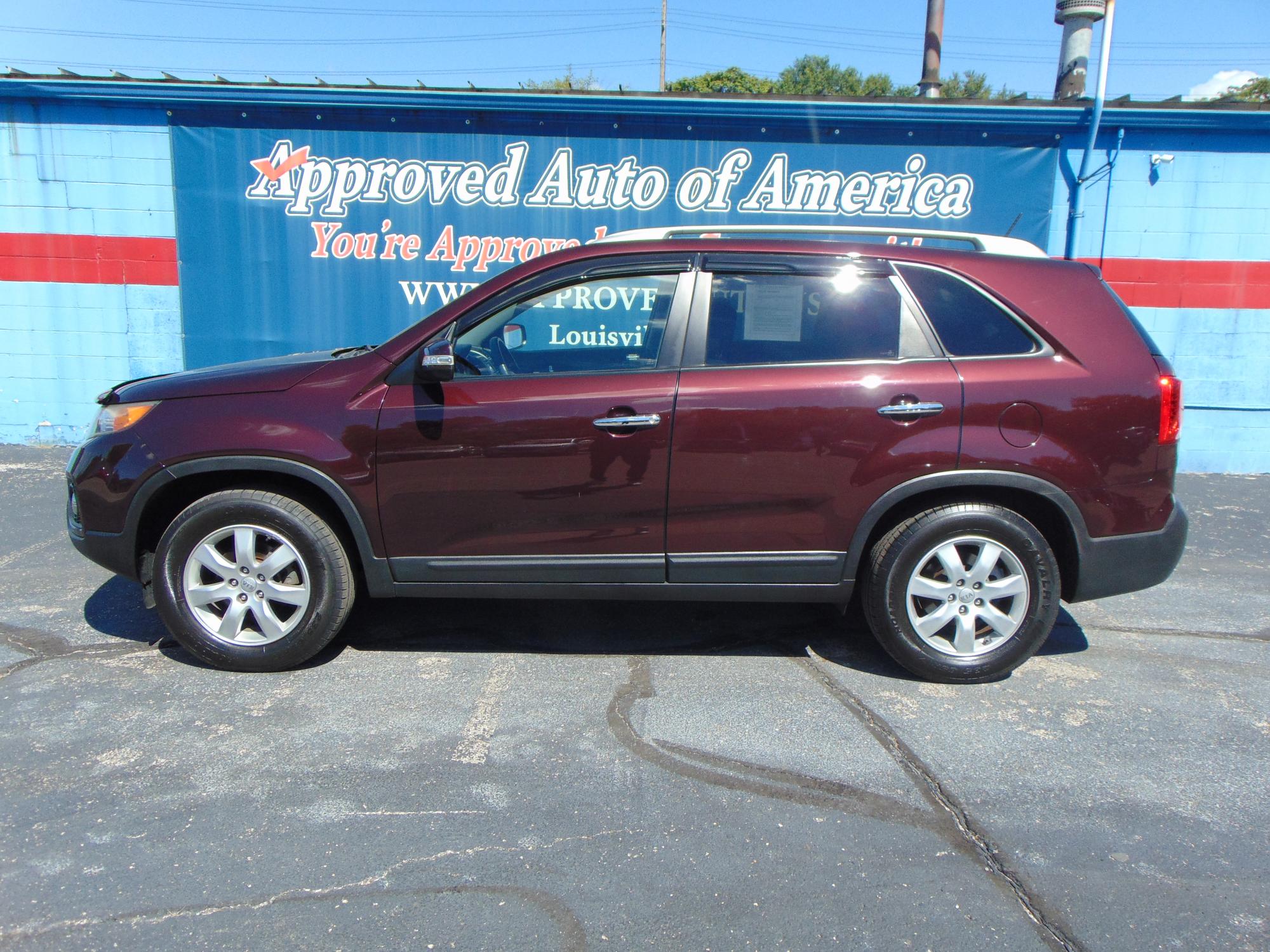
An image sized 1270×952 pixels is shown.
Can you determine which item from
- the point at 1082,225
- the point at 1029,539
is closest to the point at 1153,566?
the point at 1029,539

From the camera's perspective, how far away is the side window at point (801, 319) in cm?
379

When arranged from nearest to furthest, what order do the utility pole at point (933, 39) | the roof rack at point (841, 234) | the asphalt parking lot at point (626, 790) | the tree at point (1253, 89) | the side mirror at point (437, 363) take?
the asphalt parking lot at point (626, 790) → the side mirror at point (437, 363) → the roof rack at point (841, 234) → the utility pole at point (933, 39) → the tree at point (1253, 89)

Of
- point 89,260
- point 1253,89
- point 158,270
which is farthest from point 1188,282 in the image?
point 1253,89

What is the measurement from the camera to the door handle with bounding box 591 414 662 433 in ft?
12.1

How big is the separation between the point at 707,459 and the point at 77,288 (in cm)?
745

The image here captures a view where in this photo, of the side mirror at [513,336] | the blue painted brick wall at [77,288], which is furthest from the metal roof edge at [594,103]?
the side mirror at [513,336]

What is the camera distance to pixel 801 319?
12.6ft

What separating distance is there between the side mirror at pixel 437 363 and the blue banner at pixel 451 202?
497 cm

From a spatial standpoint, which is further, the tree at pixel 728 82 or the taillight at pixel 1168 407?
the tree at pixel 728 82

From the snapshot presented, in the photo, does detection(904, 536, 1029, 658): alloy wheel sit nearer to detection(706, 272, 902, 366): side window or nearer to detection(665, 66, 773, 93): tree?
detection(706, 272, 902, 366): side window

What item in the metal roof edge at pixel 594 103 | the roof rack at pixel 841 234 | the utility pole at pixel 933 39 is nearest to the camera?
the roof rack at pixel 841 234

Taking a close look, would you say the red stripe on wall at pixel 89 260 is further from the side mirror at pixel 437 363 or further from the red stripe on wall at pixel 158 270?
the side mirror at pixel 437 363

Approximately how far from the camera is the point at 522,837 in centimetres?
280

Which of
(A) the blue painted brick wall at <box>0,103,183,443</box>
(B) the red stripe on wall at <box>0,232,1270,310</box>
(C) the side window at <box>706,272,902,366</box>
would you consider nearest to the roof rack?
(C) the side window at <box>706,272,902,366</box>
